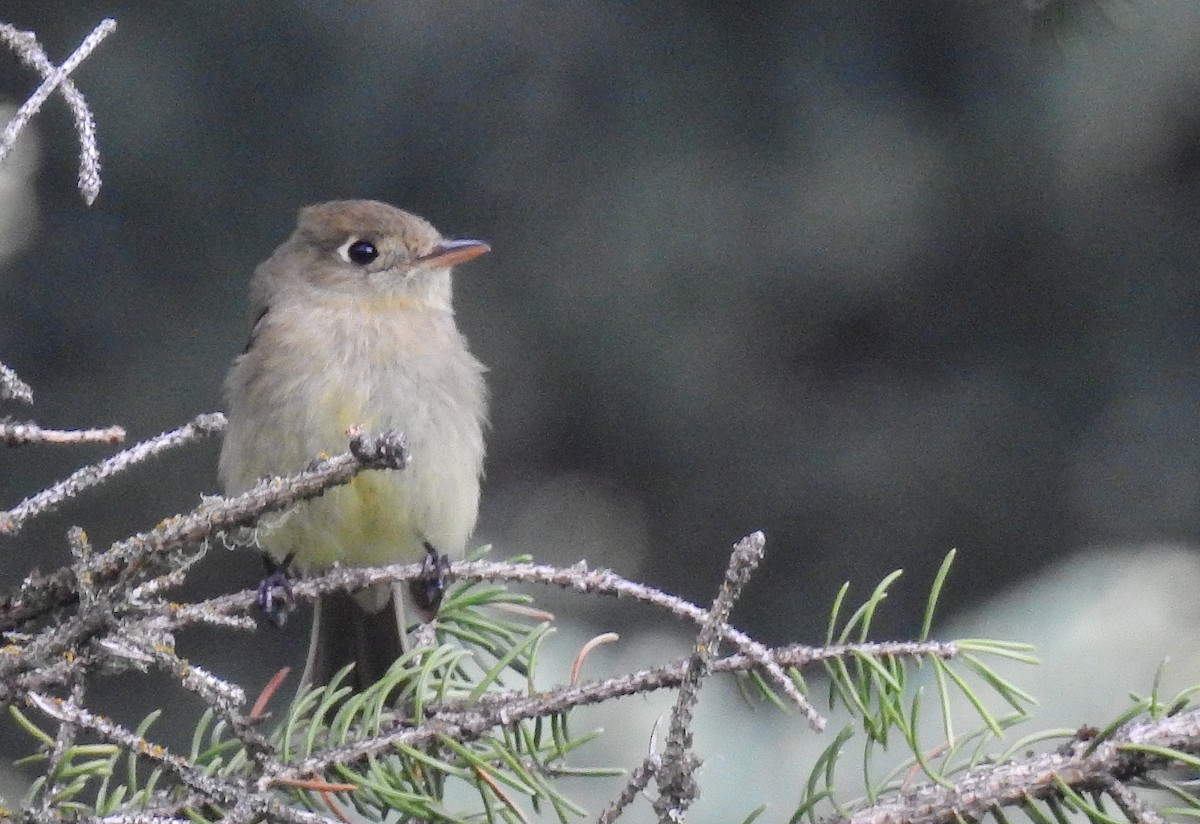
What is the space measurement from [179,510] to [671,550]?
1580 millimetres

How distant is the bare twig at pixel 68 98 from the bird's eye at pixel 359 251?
239cm

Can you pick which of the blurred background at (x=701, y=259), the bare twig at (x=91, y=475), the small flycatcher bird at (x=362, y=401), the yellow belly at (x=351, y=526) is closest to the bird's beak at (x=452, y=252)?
the small flycatcher bird at (x=362, y=401)

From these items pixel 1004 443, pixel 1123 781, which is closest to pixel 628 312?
pixel 1004 443

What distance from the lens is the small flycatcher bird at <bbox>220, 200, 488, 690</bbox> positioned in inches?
152

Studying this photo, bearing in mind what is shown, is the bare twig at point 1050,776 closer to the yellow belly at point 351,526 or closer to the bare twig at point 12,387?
the bare twig at point 12,387

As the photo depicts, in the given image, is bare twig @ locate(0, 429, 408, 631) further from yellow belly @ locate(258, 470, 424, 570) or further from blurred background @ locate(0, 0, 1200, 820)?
blurred background @ locate(0, 0, 1200, 820)

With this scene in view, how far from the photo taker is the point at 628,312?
16.8 feet

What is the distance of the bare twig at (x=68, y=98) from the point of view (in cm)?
190

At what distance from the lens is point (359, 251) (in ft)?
14.7

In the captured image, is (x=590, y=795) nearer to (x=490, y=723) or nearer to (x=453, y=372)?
(x=490, y=723)

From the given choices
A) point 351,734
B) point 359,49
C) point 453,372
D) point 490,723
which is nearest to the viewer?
point 490,723

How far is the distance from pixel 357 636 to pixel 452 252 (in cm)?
98

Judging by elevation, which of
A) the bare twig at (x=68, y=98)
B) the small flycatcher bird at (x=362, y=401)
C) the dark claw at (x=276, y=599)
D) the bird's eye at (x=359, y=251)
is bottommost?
the bare twig at (x=68, y=98)

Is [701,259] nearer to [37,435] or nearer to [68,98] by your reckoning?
[68,98]
